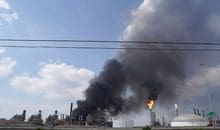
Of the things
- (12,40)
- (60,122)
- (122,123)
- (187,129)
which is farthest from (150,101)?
(60,122)

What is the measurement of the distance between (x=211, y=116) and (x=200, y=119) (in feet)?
17.8

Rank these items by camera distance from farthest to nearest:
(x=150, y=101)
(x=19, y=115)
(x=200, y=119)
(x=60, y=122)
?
(x=19, y=115), (x=60, y=122), (x=200, y=119), (x=150, y=101)

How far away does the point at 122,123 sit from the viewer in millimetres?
64500

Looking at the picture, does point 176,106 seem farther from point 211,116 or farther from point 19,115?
point 19,115

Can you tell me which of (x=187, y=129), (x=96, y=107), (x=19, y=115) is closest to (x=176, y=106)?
(x=96, y=107)

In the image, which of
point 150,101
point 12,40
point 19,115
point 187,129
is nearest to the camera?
point 12,40

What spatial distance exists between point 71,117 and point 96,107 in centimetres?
965

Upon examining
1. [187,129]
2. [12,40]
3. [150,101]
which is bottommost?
[187,129]

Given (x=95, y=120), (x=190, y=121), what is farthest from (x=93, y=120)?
(x=190, y=121)

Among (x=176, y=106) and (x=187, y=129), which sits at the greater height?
(x=176, y=106)

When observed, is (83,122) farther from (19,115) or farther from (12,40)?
(12,40)

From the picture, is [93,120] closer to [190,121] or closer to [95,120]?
[95,120]

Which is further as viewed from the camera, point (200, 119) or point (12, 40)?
point (200, 119)

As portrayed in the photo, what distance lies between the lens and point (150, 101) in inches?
806
